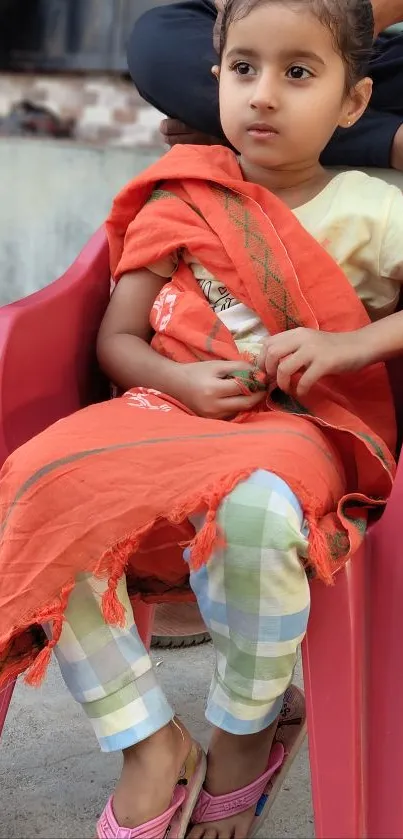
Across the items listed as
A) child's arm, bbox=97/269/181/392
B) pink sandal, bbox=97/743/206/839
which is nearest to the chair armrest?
child's arm, bbox=97/269/181/392

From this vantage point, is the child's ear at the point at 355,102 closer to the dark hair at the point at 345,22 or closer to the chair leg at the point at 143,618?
the dark hair at the point at 345,22

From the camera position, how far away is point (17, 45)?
367 centimetres

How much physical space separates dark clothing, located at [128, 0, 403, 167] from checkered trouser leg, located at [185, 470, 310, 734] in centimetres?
65

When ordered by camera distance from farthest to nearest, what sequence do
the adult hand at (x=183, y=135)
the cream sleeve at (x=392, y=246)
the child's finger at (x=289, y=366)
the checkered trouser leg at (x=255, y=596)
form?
the adult hand at (x=183, y=135) → the cream sleeve at (x=392, y=246) → the child's finger at (x=289, y=366) → the checkered trouser leg at (x=255, y=596)

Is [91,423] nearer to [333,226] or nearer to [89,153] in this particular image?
[333,226]

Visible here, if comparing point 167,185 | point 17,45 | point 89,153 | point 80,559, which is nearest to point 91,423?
point 80,559

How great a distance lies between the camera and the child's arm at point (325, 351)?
1.08 meters

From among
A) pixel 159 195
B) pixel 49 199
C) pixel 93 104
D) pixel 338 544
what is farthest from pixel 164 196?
pixel 93 104

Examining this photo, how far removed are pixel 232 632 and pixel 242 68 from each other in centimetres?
63

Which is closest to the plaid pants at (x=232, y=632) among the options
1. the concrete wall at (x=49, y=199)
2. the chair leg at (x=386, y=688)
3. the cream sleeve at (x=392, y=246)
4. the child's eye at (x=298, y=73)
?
the chair leg at (x=386, y=688)

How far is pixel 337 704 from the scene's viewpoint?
3.28 ft

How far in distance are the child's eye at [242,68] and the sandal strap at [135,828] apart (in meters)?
0.78

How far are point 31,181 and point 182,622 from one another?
1975 millimetres

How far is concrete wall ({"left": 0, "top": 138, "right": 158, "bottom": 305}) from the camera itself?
314 centimetres
